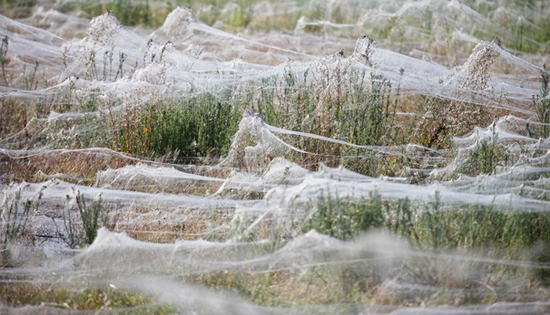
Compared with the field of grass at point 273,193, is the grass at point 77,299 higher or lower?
lower

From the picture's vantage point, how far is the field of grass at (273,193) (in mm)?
2477

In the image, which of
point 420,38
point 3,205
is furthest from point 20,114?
point 420,38

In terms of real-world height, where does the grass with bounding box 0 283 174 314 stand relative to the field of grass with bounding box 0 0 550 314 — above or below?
below

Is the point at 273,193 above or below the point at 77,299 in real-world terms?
above

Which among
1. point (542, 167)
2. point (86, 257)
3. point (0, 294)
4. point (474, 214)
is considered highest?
point (542, 167)

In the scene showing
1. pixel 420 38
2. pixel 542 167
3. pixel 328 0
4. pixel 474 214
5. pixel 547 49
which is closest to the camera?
pixel 474 214

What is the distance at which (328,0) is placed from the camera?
10.2 metres

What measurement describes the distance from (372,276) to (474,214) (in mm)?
809

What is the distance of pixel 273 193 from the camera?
2.70m

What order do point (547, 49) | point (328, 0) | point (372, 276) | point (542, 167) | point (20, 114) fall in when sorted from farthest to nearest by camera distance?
1. point (328, 0)
2. point (547, 49)
3. point (20, 114)
4. point (542, 167)
5. point (372, 276)

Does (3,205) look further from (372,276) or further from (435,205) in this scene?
(435,205)

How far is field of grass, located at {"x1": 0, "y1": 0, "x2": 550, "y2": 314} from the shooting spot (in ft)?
8.13

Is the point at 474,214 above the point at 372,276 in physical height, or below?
above

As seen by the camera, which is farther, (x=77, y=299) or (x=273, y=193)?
(x=273, y=193)
